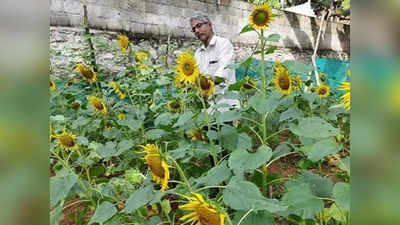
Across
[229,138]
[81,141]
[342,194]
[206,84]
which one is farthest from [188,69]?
[342,194]

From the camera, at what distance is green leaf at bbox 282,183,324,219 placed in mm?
567

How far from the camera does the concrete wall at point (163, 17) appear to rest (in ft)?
8.84

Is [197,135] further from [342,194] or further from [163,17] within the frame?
[163,17]

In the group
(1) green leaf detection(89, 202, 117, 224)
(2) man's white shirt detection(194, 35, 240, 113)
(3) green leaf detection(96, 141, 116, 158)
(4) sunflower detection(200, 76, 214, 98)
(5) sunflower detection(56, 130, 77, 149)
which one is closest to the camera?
(1) green leaf detection(89, 202, 117, 224)

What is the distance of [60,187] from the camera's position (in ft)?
1.93

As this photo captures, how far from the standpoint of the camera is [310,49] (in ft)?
15.5

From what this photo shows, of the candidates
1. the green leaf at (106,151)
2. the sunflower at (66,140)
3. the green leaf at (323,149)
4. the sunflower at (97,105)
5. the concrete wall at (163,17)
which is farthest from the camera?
the concrete wall at (163,17)

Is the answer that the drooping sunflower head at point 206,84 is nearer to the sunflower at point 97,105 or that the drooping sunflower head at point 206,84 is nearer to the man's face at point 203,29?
the sunflower at point 97,105

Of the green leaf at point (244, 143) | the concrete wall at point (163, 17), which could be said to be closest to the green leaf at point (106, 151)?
the green leaf at point (244, 143)

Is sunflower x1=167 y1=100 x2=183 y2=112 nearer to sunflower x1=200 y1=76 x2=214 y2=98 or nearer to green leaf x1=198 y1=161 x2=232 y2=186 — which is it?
sunflower x1=200 y1=76 x2=214 y2=98

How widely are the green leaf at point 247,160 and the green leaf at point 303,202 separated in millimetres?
90

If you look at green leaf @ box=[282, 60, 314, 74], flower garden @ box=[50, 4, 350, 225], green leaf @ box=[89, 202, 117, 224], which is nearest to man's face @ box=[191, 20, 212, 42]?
flower garden @ box=[50, 4, 350, 225]

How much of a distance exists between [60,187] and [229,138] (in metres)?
0.47

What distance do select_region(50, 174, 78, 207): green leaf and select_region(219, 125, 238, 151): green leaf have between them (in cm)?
42
